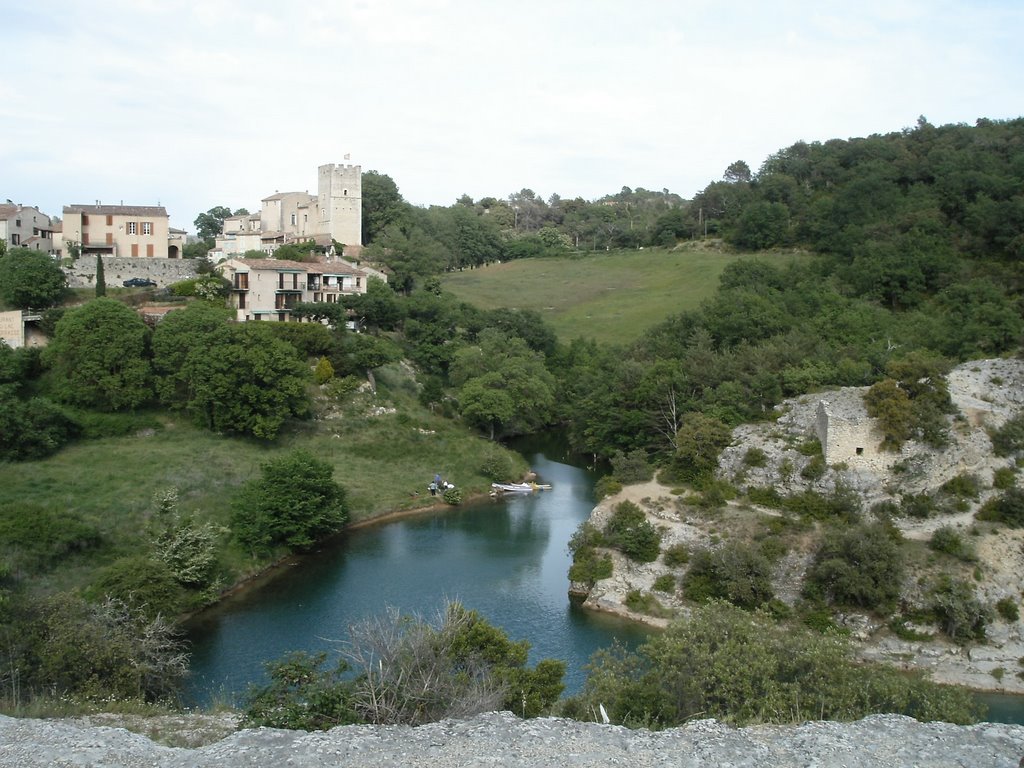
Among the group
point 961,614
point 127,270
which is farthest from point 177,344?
point 961,614

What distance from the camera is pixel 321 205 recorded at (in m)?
66.5

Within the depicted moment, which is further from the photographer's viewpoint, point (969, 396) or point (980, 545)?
point (969, 396)

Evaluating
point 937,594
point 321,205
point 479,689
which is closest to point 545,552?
point 937,594

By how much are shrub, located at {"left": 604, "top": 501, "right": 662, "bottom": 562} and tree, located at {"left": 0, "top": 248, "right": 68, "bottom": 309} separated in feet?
107

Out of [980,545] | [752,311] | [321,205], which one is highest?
[321,205]

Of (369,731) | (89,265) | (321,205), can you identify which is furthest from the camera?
(321,205)

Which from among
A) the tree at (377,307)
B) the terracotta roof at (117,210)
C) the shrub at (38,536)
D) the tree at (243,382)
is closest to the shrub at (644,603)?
the shrub at (38,536)

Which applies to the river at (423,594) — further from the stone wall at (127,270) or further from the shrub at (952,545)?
the stone wall at (127,270)

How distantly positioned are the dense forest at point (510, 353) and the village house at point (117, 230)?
7.98m

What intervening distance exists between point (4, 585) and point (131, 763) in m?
14.7

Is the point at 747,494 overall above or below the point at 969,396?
below

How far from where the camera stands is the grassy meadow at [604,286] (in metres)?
66.6

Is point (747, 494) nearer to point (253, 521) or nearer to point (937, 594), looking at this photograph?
point (937, 594)

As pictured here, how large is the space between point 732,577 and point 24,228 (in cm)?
4833
